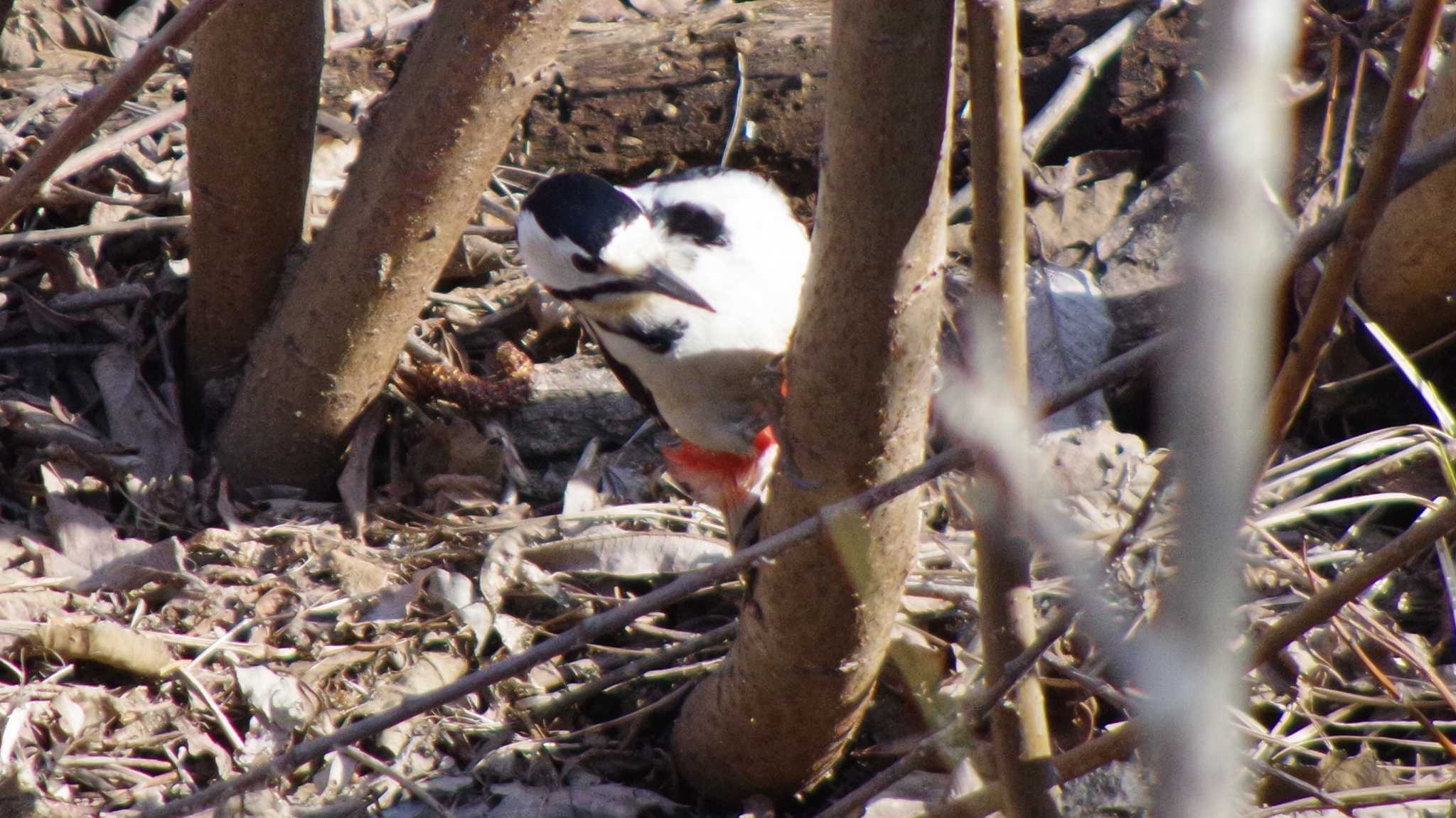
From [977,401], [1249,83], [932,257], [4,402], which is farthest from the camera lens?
[4,402]

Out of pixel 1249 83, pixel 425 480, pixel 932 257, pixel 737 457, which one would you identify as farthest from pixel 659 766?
pixel 1249 83

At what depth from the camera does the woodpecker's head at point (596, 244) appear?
315 centimetres

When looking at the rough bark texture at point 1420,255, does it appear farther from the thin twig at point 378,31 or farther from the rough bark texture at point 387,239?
the thin twig at point 378,31

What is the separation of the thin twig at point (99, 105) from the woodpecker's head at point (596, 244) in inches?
57.6

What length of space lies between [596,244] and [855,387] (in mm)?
1510

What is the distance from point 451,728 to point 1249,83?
2.87 metres

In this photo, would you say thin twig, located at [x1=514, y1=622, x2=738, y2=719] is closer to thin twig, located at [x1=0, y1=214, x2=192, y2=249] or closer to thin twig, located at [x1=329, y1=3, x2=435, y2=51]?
thin twig, located at [x1=0, y1=214, x2=192, y2=249]

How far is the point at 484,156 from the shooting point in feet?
11.1

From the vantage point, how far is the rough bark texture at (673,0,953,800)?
4.77 feet

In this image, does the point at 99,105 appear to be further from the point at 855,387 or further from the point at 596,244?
the point at 596,244

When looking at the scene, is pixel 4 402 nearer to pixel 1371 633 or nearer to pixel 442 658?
pixel 442 658

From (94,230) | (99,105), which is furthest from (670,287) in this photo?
(94,230)

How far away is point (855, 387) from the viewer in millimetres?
1772

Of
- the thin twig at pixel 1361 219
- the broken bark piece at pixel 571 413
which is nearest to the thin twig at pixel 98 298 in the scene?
the broken bark piece at pixel 571 413
